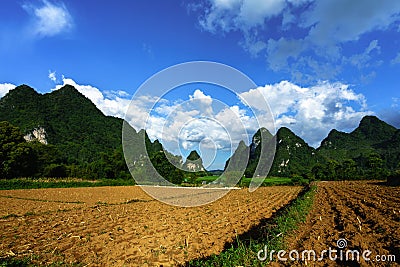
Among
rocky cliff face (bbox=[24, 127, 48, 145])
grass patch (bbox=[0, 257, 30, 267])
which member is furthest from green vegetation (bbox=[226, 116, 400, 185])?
rocky cliff face (bbox=[24, 127, 48, 145])

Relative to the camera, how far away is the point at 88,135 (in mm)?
101875

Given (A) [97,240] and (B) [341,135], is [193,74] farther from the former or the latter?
(B) [341,135]

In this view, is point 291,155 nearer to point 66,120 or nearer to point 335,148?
point 335,148

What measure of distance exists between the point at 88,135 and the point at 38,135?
A: 16946 mm

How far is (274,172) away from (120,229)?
89768 millimetres

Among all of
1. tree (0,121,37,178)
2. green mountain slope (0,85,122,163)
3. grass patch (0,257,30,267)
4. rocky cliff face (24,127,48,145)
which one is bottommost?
grass patch (0,257,30,267)

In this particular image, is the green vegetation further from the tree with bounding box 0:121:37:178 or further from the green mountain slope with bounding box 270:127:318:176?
the tree with bounding box 0:121:37:178

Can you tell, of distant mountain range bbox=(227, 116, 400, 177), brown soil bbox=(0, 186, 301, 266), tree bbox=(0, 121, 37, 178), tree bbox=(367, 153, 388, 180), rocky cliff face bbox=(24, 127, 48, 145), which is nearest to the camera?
brown soil bbox=(0, 186, 301, 266)

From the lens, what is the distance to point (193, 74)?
9.16 meters

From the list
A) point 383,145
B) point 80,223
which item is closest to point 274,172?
point 383,145

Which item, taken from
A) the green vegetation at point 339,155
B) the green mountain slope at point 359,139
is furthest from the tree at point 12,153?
the green mountain slope at point 359,139

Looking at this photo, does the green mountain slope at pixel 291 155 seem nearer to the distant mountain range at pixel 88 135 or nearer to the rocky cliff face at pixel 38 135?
the distant mountain range at pixel 88 135

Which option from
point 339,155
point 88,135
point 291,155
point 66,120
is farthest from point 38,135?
point 339,155

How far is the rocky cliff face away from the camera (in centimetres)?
8612
